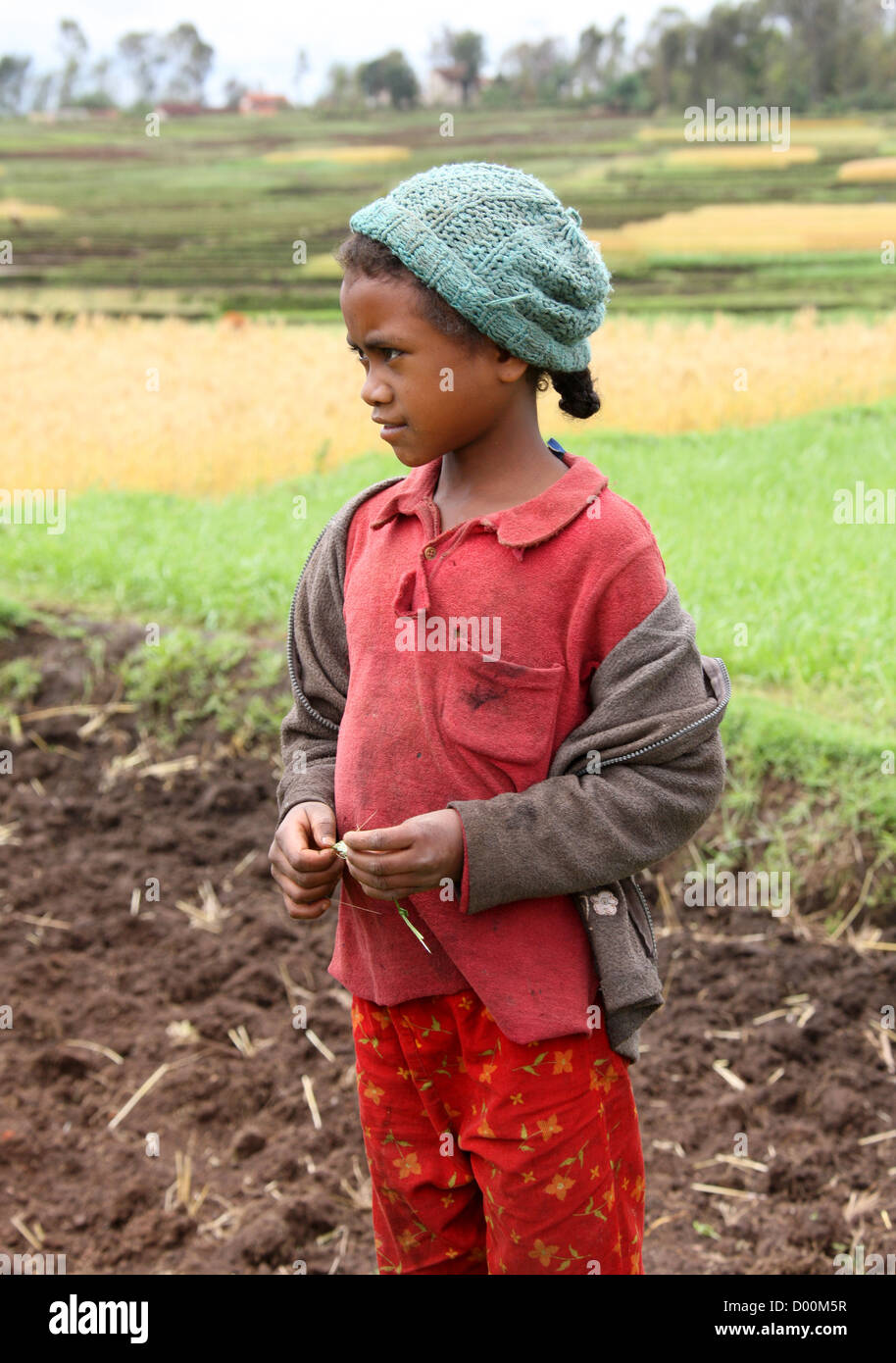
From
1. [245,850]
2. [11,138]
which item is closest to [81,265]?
[11,138]

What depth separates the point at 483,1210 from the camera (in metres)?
1.84

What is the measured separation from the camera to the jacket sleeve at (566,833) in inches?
62.5

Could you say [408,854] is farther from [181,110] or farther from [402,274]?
[181,110]

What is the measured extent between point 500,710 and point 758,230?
32.5 feet

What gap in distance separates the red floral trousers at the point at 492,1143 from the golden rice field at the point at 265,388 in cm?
562

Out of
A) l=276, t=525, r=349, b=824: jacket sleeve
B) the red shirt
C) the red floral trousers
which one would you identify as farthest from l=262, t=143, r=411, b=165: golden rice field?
the red floral trousers

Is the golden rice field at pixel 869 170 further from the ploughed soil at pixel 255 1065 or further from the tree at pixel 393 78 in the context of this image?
the ploughed soil at pixel 255 1065

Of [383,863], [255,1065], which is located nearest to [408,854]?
[383,863]

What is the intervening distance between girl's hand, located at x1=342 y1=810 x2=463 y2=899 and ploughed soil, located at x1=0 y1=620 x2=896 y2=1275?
55.8 inches

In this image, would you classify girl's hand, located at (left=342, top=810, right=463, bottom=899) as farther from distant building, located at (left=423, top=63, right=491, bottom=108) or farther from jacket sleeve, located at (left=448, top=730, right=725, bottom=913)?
distant building, located at (left=423, top=63, right=491, bottom=108)

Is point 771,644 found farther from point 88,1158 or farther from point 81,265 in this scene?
point 81,265

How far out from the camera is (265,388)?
8141 mm

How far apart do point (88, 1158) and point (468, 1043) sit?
5.17 ft
